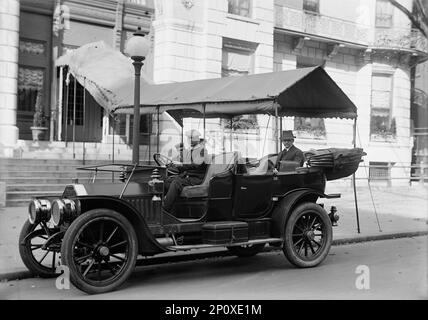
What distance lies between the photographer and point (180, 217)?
790 cm

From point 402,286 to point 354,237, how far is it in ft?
13.7

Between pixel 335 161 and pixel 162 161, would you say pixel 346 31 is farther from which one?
pixel 162 161

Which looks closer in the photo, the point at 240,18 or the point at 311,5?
the point at 240,18

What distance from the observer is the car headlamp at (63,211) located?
662cm

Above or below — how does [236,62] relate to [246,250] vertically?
above

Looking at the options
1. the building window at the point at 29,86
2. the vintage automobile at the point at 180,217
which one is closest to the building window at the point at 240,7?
the building window at the point at 29,86

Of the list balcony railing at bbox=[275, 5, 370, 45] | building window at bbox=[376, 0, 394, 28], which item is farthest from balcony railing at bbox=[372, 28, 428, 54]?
balcony railing at bbox=[275, 5, 370, 45]

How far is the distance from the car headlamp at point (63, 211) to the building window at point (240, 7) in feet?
53.0

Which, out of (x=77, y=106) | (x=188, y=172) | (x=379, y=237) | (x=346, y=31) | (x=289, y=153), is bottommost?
(x=379, y=237)

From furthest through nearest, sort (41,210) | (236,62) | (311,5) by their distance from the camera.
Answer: (311,5) < (236,62) < (41,210)

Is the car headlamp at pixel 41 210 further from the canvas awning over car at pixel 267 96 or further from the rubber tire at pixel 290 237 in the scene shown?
the rubber tire at pixel 290 237

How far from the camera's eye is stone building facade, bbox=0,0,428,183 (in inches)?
708

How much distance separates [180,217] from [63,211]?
71.2 inches

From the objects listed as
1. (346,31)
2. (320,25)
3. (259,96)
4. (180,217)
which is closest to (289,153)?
(259,96)
